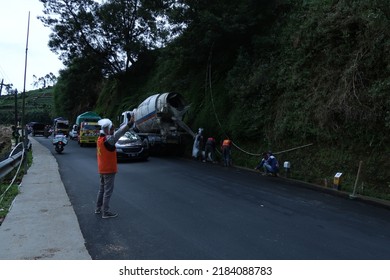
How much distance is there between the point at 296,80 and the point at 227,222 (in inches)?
392

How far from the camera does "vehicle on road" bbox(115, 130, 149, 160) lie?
17891 millimetres

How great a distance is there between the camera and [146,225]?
6.78 m

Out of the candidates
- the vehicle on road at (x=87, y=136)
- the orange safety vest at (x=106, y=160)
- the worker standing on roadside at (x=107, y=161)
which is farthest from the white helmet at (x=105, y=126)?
the vehicle on road at (x=87, y=136)

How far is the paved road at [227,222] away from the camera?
5.43 m

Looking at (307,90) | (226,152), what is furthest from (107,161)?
(226,152)

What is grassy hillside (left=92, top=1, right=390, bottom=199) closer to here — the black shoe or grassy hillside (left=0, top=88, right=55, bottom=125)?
the black shoe

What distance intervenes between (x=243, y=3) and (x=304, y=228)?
1516cm

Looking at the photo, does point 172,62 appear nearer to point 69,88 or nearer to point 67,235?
point 69,88

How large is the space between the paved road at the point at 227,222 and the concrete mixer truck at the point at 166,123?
360 inches

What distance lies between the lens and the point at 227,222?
701cm

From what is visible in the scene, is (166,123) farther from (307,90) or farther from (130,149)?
(307,90)

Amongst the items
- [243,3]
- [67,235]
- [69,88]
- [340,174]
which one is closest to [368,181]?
[340,174]

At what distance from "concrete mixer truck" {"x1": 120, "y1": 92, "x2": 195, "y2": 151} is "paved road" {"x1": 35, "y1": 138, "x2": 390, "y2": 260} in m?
9.15

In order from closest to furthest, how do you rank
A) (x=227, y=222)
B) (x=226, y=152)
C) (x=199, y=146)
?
(x=227, y=222), (x=226, y=152), (x=199, y=146)
